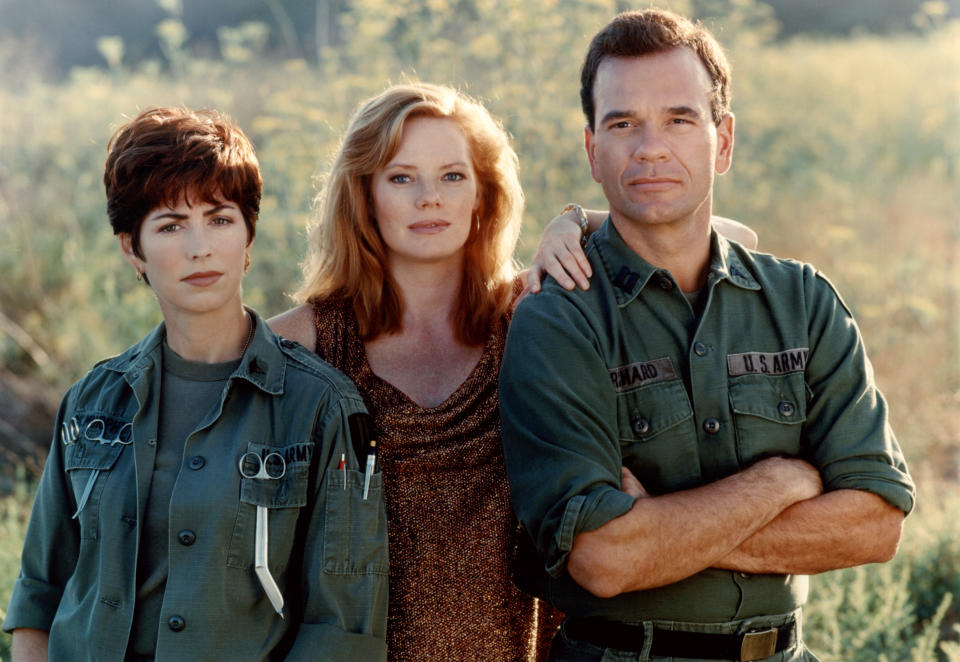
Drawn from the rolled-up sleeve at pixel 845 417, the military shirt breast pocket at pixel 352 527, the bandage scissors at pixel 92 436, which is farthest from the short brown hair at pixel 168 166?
the rolled-up sleeve at pixel 845 417

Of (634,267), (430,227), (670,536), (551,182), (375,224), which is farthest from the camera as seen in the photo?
(551,182)

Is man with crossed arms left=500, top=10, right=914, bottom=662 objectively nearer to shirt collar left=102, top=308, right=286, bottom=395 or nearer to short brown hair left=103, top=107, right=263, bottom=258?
shirt collar left=102, top=308, right=286, bottom=395

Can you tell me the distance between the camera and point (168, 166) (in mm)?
2441

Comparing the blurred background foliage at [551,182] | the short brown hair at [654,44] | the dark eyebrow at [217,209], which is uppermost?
the blurred background foliage at [551,182]

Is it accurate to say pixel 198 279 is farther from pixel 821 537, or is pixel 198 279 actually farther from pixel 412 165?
pixel 821 537

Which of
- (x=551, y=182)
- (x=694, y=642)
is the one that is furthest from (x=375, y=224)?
(x=551, y=182)

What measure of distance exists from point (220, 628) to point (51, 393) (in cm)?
420

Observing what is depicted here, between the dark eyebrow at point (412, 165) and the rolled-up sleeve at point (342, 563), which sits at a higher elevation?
the dark eyebrow at point (412, 165)

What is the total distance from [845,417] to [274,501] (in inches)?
52.5

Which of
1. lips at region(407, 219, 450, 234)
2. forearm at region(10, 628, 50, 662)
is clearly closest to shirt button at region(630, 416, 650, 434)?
lips at region(407, 219, 450, 234)

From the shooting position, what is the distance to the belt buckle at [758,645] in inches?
91.8

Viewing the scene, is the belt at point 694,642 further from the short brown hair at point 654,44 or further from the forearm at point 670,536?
the short brown hair at point 654,44

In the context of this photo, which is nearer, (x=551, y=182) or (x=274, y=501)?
(x=274, y=501)

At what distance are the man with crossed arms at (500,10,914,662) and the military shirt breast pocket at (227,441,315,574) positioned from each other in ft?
1.60
